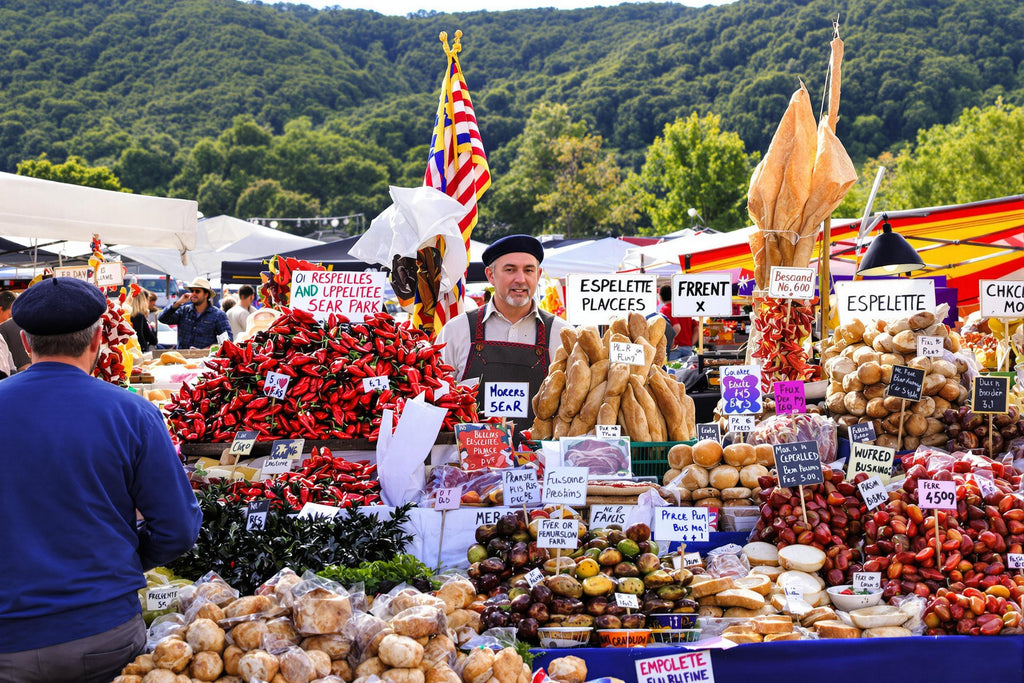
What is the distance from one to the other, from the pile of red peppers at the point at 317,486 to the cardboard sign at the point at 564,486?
0.84 meters

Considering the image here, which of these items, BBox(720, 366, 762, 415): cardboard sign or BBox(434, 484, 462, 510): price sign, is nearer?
BBox(434, 484, 462, 510): price sign

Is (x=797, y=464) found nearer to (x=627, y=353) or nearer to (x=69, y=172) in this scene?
(x=627, y=353)

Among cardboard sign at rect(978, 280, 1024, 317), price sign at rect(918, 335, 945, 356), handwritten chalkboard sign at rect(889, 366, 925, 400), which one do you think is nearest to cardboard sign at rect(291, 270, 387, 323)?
handwritten chalkboard sign at rect(889, 366, 925, 400)

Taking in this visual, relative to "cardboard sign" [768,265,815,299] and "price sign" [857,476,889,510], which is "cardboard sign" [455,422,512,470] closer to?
"price sign" [857,476,889,510]

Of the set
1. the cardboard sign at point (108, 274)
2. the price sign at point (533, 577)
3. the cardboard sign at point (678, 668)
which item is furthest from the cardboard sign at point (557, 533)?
the cardboard sign at point (108, 274)

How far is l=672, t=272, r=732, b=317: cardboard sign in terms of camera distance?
5070 mm

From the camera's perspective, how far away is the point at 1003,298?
200 inches

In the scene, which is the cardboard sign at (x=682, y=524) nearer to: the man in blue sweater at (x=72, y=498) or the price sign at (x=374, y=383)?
the price sign at (x=374, y=383)

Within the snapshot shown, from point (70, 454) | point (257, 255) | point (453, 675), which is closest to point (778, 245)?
point (453, 675)

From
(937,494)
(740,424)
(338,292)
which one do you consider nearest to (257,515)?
(338,292)

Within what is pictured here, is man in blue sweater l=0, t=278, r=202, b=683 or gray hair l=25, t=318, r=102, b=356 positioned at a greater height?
gray hair l=25, t=318, r=102, b=356

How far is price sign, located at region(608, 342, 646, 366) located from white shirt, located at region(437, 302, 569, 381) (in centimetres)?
66

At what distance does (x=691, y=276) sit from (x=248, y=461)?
2724mm

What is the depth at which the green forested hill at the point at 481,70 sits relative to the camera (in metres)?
56.5
